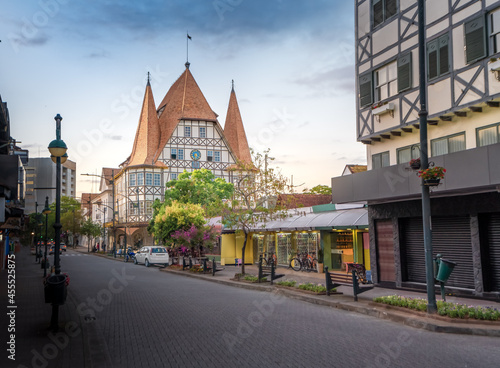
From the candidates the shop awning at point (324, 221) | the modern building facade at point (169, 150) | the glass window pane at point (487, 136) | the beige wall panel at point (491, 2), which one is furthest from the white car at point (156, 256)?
the beige wall panel at point (491, 2)

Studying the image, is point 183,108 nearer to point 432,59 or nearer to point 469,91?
point 432,59

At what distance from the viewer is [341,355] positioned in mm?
8484

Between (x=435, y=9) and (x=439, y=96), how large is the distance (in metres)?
3.22

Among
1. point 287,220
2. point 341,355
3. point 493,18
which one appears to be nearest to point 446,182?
point 493,18

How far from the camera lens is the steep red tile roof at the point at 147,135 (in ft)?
200

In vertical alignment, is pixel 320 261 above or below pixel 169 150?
below

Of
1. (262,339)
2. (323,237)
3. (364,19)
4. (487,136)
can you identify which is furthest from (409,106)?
(262,339)

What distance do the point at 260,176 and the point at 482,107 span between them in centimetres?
1155

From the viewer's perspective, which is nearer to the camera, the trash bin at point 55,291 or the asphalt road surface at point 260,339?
the asphalt road surface at point 260,339

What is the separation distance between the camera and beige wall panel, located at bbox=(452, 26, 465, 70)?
16594 mm

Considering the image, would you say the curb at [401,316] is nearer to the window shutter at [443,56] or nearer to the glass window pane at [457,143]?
the glass window pane at [457,143]

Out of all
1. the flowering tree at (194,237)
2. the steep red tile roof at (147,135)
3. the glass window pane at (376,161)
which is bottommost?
the flowering tree at (194,237)

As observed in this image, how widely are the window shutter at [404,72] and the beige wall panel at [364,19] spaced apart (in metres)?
2.94

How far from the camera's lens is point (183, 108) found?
61.0 meters
